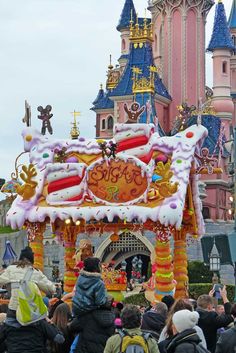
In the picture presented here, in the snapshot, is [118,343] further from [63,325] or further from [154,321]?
[154,321]

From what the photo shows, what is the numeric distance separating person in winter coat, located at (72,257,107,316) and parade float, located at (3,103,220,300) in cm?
931

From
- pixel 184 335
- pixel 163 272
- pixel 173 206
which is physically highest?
pixel 173 206

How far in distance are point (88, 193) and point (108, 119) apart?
4671cm

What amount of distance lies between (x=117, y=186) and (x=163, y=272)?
1.83m

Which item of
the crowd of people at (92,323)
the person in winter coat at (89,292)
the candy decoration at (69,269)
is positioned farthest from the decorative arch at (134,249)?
the person in winter coat at (89,292)

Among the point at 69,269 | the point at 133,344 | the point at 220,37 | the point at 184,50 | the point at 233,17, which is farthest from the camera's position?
the point at 233,17

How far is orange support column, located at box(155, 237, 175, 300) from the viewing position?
19141 millimetres

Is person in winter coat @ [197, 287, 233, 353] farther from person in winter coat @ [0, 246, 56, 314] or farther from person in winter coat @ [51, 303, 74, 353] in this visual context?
A: person in winter coat @ [0, 246, 56, 314]

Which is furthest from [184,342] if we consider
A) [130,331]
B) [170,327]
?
[170,327]

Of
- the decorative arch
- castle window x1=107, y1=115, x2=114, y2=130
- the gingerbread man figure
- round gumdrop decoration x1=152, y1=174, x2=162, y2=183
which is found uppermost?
castle window x1=107, y1=115, x2=114, y2=130

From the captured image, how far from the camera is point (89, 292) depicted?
9609 mm

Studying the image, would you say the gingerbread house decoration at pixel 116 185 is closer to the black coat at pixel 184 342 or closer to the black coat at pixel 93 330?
the black coat at pixel 93 330

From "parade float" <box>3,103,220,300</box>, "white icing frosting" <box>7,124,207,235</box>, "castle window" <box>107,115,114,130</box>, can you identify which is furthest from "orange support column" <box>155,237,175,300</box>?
"castle window" <box>107,115,114,130</box>

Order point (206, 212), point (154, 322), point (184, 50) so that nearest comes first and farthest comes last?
point (154, 322) < point (206, 212) < point (184, 50)
